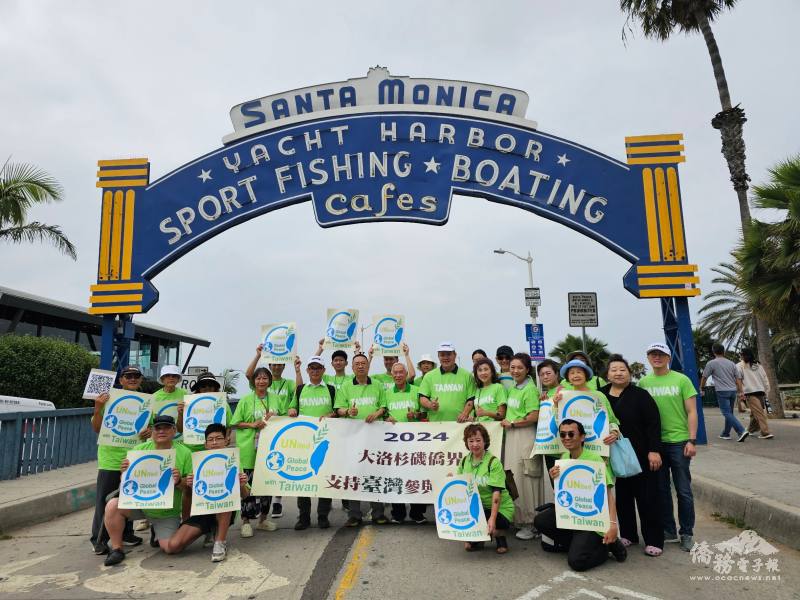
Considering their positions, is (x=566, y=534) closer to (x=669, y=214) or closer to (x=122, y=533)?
(x=122, y=533)

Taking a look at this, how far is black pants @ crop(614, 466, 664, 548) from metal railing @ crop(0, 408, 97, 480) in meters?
8.26

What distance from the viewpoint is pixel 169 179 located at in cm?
1123

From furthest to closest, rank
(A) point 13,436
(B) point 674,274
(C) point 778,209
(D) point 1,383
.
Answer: (D) point 1,383
(C) point 778,209
(B) point 674,274
(A) point 13,436

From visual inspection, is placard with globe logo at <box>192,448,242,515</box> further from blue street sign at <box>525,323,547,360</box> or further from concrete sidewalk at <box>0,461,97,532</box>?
blue street sign at <box>525,323,547,360</box>

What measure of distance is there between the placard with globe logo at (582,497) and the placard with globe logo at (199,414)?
3.37 m

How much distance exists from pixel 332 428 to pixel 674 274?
7.30 m

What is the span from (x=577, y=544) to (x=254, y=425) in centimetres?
342

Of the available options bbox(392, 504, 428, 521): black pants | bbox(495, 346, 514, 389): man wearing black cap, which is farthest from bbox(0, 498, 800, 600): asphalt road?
bbox(495, 346, 514, 389): man wearing black cap

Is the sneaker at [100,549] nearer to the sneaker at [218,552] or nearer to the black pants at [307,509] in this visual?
the sneaker at [218,552]

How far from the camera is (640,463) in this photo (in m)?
5.04

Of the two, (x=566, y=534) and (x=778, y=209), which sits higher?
(x=778, y=209)

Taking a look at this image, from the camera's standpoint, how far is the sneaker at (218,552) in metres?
4.95

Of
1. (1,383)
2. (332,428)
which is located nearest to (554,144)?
(332,428)

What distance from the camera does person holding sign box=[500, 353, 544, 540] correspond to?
18.4 ft
